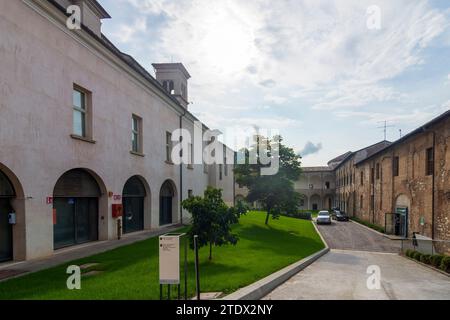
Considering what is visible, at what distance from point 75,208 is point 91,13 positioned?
33.2ft

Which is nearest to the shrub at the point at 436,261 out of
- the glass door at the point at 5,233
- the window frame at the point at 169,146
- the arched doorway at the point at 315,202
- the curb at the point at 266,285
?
the curb at the point at 266,285

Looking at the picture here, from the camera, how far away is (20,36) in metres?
9.53

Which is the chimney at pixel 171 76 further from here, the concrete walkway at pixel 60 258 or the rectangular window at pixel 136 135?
the concrete walkway at pixel 60 258

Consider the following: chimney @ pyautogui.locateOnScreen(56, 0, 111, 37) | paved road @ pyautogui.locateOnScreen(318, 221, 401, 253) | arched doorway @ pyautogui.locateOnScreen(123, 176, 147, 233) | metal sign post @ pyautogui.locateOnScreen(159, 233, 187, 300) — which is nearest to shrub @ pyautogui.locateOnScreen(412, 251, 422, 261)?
paved road @ pyautogui.locateOnScreen(318, 221, 401, 253)

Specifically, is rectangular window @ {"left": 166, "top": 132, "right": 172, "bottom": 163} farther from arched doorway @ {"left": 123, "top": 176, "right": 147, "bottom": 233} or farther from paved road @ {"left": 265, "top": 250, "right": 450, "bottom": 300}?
paved road @ {"left": 265, "top": 250, "right": 450, "bottom": 300}

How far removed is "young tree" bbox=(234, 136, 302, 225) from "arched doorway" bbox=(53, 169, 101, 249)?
50.7 feet

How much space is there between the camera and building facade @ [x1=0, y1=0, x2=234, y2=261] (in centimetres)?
947

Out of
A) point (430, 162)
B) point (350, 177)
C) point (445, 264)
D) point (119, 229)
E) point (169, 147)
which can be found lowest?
point (445, 264)

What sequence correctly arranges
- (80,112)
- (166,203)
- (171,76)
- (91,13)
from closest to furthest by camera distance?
1. (80,112)
2. (91,13)
3. (166,203)
4. (171,76)

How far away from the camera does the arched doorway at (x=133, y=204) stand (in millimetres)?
16594

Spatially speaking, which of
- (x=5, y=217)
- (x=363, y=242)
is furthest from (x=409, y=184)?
(x=5, y=217)

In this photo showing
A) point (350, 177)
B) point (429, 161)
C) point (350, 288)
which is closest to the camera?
point (350, 288)

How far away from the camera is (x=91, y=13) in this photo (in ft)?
51.5

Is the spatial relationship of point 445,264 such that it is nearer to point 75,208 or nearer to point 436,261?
point 436,261
